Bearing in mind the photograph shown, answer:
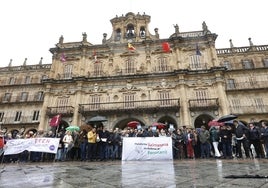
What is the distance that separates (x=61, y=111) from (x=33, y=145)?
1178 centimetres

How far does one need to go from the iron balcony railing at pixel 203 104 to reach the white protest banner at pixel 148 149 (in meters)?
11.9

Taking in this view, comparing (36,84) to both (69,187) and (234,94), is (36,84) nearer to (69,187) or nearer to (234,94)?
(234,94)

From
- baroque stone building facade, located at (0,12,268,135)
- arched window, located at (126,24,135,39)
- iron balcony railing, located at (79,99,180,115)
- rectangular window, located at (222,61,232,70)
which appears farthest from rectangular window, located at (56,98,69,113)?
rectangular window, located at (222,61,232,70)

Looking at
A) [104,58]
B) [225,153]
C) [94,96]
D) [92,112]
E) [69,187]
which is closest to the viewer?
[69,187]

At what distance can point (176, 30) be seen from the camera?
82.8 feet

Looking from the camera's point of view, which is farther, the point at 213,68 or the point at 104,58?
the point at 104,58

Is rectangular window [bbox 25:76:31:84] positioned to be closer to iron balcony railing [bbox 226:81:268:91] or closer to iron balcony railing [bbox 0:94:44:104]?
iron balcony railing [bbox 0:94:44:104]

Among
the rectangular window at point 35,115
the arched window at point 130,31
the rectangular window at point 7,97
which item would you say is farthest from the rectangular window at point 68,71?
the rectangular window at point 7,97

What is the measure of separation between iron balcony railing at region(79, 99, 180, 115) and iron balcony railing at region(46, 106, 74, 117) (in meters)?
1.19

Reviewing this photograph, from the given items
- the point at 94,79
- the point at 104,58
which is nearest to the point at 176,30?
the point at 104,58

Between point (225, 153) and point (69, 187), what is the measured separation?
30.0ft

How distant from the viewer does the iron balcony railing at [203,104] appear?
20.2m

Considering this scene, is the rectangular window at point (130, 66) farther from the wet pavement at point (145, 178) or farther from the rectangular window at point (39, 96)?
the wet pavement at point (145, 178)

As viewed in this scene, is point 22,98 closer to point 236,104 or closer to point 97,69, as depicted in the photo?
point 97,69
